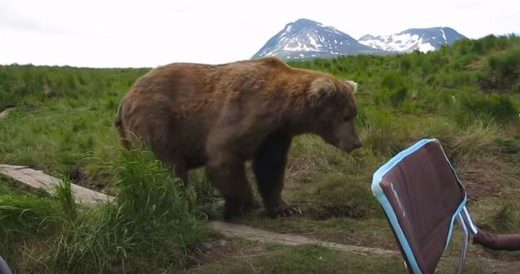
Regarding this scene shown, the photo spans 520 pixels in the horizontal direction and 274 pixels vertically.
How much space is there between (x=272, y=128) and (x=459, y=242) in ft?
5.81

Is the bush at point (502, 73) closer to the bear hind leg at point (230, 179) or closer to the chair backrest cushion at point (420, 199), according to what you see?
the bear hind leg at point (230, 179)

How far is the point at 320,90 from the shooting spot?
6.27 metres

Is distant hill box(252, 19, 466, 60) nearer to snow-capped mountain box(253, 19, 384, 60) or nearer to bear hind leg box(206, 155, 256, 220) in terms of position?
snow-capped mountain box(253, 19, 384, 60)

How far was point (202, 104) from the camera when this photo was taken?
6.48m

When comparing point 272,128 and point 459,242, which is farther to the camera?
point 272,128

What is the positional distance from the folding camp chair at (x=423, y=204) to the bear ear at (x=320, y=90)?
2628 mm

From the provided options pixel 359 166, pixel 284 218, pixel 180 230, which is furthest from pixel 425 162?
pixel 359 166

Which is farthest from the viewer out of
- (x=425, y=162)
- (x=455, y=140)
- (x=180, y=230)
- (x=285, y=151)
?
(x=455, y=140)

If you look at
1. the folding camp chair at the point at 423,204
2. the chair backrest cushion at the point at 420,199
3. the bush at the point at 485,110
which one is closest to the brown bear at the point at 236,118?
the folding camp chair at the point at 423,204

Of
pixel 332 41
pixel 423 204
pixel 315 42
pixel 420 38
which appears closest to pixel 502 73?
pixel 423 204

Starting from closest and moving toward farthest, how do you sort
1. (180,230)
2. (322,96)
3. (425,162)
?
(425,162), (180,230), (322,96)

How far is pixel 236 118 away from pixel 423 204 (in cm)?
339

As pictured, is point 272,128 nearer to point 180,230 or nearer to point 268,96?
point 268,96

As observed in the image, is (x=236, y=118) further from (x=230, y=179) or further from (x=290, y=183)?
(x=290, y=183)
